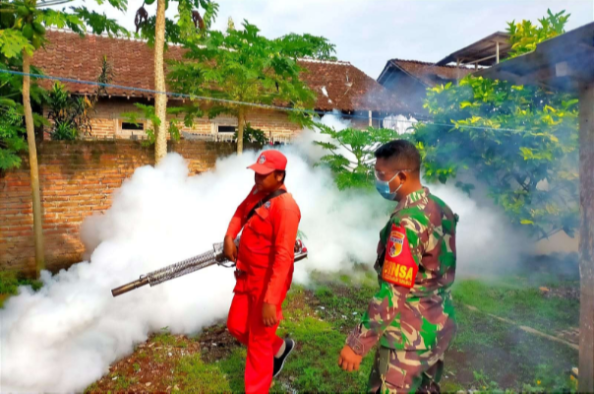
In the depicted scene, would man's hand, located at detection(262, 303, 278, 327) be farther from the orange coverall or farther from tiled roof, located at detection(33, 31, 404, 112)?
tiled roof, located at detection(33, 31, 404, 112)

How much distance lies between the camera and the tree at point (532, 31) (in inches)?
277

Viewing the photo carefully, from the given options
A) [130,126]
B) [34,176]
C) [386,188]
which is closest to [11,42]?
[34,176]

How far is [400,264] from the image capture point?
2.25 meters

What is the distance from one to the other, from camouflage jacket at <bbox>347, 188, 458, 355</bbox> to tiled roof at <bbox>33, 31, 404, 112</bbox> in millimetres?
11167

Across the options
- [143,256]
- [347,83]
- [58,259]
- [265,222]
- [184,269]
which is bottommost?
[58,259]

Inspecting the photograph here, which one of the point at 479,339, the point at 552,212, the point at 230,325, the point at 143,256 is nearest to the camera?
the point at 230,325

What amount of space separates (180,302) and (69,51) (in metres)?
11.7

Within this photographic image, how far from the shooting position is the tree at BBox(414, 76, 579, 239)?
6883 millimetres

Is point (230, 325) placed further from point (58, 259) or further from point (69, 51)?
point (69, 51)

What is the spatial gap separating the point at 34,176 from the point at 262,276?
18.8 feet

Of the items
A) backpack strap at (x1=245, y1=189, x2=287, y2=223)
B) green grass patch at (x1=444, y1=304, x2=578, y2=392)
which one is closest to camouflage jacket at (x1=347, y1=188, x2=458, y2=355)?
backpack strap at (x1=245, y1=189, x2=287, y2=223)

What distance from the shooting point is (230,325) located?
3523 millimetres

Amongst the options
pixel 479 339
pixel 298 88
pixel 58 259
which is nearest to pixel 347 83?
pixel 298 88

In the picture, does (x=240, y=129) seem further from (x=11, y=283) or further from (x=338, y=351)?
(x=338, y=351)
